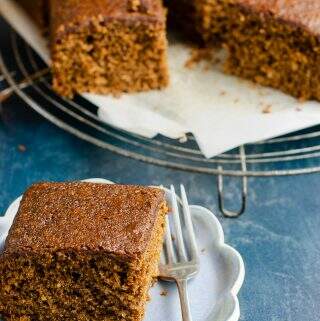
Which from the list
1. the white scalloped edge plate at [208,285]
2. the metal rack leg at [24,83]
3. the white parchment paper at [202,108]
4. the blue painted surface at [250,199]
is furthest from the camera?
the metal rack leg at [24,83]

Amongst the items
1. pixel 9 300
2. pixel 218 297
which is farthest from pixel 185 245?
pixel 9 300

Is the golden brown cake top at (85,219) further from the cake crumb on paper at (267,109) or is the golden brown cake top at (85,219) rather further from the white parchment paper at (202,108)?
the cake crumb on paper at (267,109)

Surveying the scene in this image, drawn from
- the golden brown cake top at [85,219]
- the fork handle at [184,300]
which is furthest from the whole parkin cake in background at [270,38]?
the fork handle at [184,300]

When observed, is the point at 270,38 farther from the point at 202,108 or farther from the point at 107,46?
the point at 107,46

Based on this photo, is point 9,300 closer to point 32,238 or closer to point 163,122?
point 32,238

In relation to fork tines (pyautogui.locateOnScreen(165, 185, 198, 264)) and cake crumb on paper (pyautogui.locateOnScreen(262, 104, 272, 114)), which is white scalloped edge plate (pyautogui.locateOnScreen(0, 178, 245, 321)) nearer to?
fork tines (pyautogui.locateOnScreen(165, 185, 198, 264))
